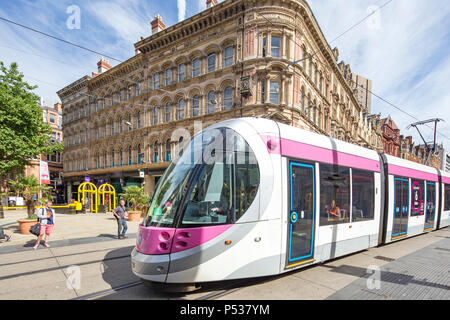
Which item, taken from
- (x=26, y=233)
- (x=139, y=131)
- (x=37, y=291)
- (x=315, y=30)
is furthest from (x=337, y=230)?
(x=139, y=131)

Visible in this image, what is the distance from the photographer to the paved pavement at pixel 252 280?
4039 millimetres

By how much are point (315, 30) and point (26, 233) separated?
23760mm

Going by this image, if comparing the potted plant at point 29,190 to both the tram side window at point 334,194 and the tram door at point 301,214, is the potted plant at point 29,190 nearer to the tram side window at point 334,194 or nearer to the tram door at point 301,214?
the tram door at point 301,214

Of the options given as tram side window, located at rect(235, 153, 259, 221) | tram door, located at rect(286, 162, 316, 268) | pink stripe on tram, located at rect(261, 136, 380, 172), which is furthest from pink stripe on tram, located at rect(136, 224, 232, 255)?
pink stripe on tram, located at rect(261, 136, 380, 172)

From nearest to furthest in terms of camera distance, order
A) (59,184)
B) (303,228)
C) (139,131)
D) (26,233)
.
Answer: (303,228), (26,233), (139,131), (59,184)

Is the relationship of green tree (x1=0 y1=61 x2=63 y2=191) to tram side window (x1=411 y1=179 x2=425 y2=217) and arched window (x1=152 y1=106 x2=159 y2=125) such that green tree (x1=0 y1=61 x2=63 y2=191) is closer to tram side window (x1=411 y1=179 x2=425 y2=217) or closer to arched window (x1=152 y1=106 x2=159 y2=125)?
arched window (x1=152 y1=106 x2=159 y2=125)

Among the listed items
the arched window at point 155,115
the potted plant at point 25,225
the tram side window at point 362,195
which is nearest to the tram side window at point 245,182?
the tram side window at point 362,195

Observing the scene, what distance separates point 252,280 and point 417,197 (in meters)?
8.16

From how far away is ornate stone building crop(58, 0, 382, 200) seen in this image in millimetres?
17172

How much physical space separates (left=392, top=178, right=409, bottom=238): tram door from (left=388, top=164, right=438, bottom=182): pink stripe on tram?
25 centimetres

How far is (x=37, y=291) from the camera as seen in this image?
4234mm

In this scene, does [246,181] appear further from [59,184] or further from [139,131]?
[59,184]

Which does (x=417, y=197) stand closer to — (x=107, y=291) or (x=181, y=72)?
(x=107, y=291)
